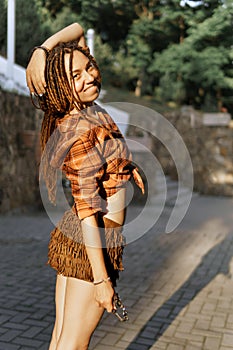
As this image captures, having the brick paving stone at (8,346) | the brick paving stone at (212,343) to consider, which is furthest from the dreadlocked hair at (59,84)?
the brick paving stone at (212,343)

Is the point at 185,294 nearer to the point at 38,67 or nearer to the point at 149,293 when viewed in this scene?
the point at 149,293

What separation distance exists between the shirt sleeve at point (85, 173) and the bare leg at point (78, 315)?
35 cm

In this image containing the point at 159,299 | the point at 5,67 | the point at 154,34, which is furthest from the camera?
the point at 154,34

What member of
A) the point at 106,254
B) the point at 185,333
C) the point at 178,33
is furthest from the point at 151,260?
the point at 178,33

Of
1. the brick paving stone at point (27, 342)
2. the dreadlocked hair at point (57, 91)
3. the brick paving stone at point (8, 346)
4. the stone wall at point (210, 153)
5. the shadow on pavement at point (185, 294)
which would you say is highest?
the dreadlocked hair at point (57, 91)

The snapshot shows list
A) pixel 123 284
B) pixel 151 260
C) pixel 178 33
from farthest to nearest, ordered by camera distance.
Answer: pixel 178 33, pixel 151 260, pixel 123 284

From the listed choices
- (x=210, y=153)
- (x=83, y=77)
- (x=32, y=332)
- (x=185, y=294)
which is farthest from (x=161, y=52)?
(x=83, y=77)

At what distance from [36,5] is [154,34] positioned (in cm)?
1373

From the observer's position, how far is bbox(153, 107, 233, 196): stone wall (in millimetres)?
15086

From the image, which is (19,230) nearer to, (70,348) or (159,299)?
(159,299)

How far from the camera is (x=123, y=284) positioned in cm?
504

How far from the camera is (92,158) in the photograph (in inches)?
69.5

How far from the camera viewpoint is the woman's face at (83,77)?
6.09 ft

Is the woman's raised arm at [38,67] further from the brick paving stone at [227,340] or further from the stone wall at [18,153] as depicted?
the stone wall at [18,153]
